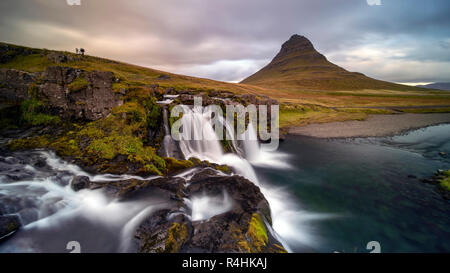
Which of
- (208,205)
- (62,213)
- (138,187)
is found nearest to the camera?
(62,213)

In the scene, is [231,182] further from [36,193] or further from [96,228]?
[36,193]

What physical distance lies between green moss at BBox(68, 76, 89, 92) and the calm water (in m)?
16.8

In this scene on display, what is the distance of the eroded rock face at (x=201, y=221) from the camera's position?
18.5ft

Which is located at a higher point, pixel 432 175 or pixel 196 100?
pixel 196 100

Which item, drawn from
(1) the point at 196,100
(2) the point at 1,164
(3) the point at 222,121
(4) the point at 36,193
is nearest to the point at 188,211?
(4) the point at 36,193

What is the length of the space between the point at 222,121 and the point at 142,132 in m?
8.38

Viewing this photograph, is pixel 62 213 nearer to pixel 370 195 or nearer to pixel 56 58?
pixel 370 195

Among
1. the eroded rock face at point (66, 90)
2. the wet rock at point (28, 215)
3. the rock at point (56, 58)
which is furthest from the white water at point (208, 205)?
the rock at point (56, 58)

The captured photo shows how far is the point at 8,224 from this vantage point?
616cm

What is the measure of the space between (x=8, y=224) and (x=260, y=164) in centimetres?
1666

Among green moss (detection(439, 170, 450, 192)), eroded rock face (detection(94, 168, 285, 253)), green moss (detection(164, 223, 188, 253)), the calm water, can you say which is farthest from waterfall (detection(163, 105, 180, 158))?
green moss (detection(439, 170, 450, 192))

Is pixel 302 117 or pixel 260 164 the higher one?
pixel 302 117

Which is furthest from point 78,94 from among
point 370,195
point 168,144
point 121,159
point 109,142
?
point 370,195
